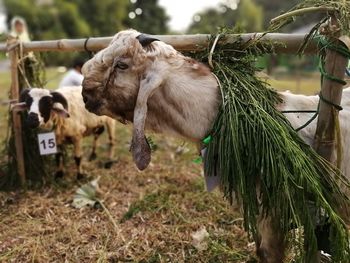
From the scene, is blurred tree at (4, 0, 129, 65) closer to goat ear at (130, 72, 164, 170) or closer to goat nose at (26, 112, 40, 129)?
goat nose at (26, 112, 40, 129)

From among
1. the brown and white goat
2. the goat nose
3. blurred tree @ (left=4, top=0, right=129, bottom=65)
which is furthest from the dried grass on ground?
blurred tree @ (left=4, top=0, right=129, bottom=65)

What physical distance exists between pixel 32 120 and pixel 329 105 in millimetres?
3355

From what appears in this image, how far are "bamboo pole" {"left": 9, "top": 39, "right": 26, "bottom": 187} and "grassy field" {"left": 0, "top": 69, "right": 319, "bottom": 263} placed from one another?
1.04ft

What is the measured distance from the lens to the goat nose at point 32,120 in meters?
4.30

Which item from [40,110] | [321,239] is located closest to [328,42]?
[321,239]

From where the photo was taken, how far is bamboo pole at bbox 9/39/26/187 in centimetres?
437

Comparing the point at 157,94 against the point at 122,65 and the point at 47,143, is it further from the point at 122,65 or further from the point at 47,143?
the point at 47,143

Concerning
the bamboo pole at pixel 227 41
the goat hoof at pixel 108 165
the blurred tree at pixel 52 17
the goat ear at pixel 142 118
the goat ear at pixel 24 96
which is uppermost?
the blurred tree at pixel 52 17

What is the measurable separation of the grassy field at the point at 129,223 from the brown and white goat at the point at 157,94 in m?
0.42

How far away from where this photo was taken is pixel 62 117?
4.88 metres

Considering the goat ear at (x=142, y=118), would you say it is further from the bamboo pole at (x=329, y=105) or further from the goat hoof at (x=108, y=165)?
the goat hoof at (x=108, y=165)

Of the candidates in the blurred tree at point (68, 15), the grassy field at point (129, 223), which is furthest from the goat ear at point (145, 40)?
the blurred tree at point (68, 15)

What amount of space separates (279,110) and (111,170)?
382 cm

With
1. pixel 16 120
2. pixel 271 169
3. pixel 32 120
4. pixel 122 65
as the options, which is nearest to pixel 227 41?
pixel 122 65
